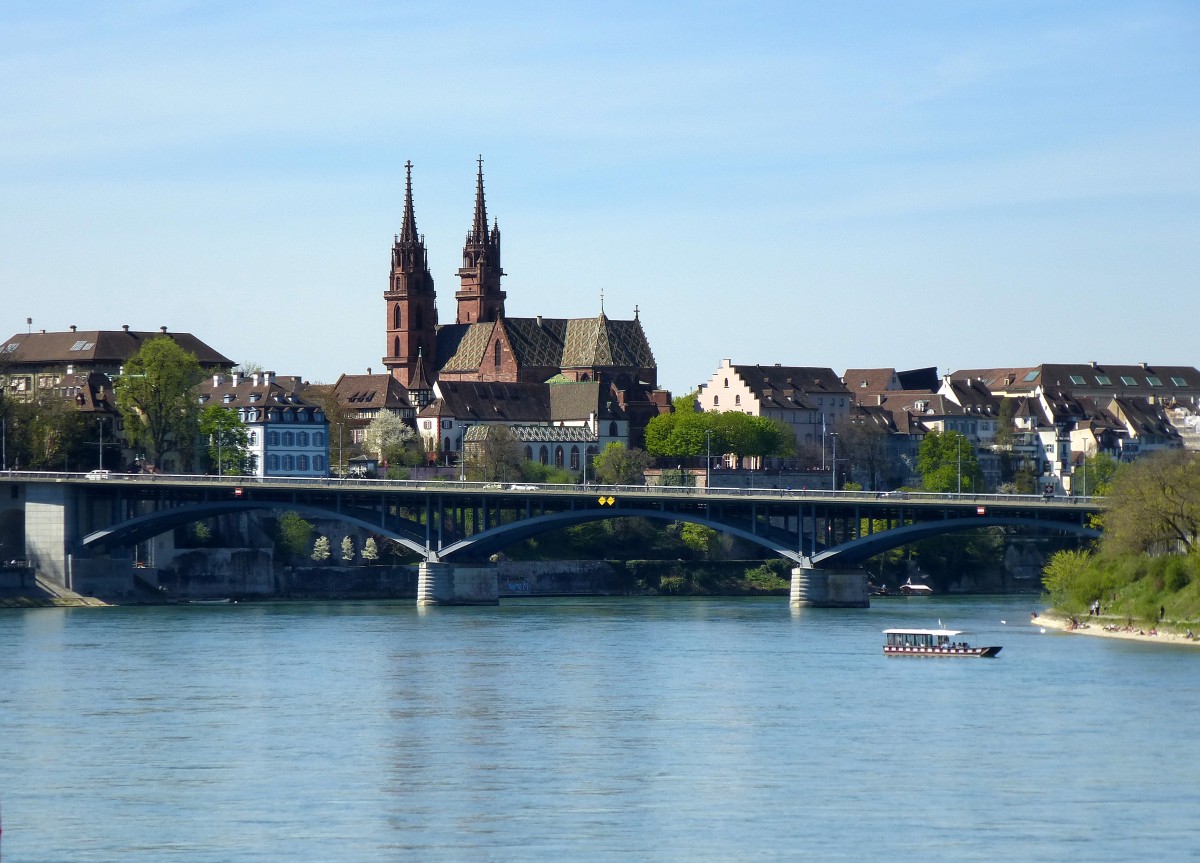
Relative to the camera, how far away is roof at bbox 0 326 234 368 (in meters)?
171

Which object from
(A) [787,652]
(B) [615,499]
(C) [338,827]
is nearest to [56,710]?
(C) [338,827]

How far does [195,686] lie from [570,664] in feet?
44.4

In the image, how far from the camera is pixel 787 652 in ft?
287

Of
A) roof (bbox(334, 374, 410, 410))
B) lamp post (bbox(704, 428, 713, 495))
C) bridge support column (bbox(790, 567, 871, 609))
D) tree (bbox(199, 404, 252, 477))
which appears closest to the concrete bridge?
bridge support column (bbox(790, 567, 871, 609))

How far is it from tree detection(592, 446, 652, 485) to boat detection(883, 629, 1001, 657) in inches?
3385

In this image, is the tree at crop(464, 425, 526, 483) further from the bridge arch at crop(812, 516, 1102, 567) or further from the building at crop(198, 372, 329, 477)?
the bridge arch at crop(812, 516, 1102, 567)

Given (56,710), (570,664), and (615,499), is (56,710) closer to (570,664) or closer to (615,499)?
(570,664)

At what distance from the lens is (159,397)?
145m

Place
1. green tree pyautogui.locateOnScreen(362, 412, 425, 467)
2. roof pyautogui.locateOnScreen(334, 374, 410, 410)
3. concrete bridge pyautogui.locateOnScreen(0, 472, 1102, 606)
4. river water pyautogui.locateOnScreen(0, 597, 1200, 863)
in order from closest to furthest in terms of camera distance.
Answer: river water pyautogui.locateOnScreen(0, 597, 1200, 863) → concrete bridge pyautogui.locateOnScreen(0, 472, 1102, 606) → green tree pyautogui.locateOnScreen(362, 412, 425, 467) → roof pyautogui.locateOnScreen(334, 374, 410, 410)

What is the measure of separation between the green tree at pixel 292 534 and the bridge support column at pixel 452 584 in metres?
20.7

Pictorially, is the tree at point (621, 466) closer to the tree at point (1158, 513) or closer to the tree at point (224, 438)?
the tree at point (224, 438)

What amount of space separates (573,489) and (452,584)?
7.97m

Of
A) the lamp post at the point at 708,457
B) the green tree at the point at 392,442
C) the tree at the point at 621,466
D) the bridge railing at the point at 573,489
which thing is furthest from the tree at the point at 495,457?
the bridge railing at the point at 573,489

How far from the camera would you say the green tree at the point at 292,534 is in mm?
141375
